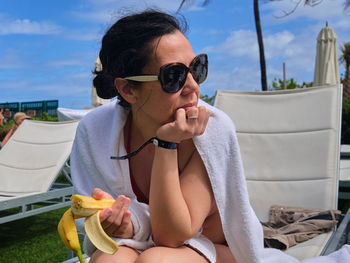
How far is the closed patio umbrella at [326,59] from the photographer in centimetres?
1093

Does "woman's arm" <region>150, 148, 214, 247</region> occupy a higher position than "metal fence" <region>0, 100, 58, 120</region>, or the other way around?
"woman's arm" <region>150, 148, 214, 247</region>

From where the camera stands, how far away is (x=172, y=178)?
1.36 metres

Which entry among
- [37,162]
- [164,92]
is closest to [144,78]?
[164,92]

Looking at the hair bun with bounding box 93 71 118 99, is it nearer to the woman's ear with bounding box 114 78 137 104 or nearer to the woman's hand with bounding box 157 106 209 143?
the woman's ear with bounding box 114 78 137 104

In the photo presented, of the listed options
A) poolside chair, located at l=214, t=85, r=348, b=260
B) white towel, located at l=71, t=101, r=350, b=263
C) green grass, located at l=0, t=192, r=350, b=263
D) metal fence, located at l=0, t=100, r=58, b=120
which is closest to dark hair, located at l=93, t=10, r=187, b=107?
white towel, located at l=71, t=101, r=350, b=263

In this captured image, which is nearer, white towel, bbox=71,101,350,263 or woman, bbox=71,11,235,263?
woman, bbox=71,11,235,263

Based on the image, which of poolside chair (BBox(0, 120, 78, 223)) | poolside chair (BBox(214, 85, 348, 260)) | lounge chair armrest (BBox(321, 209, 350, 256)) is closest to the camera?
lounge chair armrest (BBox(321, 209, 350, 256))

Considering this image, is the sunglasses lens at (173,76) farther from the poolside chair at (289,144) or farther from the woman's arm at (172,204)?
the poolside chair at (289,144)

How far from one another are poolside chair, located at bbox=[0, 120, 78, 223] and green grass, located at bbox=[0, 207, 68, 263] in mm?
215

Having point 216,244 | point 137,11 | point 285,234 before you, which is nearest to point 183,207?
point 216,244

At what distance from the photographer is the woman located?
1.35m

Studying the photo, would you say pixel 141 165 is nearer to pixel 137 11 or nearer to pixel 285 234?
pixel 137 11

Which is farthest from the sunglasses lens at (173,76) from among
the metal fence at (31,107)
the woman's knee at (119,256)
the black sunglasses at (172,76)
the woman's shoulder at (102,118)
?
the metal fence at (31,107)

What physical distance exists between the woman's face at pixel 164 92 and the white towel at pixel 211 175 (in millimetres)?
148
